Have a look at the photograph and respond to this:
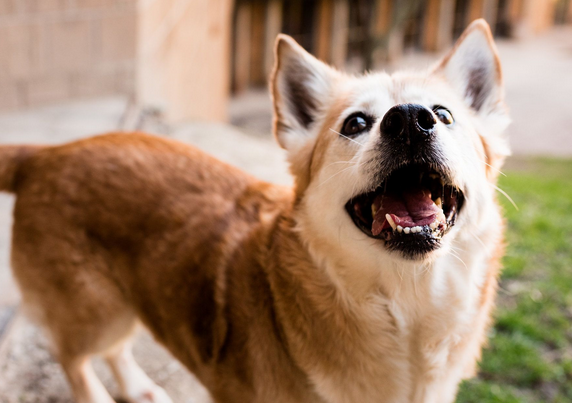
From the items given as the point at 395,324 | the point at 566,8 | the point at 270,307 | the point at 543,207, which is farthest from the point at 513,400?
the point at 566,8

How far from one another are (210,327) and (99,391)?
78 centimetres

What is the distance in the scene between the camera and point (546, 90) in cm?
1221

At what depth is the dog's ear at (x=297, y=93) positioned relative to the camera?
2473mm

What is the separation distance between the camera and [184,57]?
7.24 meters

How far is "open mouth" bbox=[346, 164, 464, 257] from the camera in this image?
1.96 meters

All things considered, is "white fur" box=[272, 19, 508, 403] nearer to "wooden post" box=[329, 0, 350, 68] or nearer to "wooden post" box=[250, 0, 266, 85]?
"wooden post" box=[250, 0, 266, 85]

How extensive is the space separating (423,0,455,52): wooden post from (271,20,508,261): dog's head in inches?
528

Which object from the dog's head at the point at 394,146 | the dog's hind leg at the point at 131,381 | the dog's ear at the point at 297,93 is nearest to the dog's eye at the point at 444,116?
the dog's head at the point at 394,146

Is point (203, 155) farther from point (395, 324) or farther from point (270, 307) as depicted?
point (395, 324)

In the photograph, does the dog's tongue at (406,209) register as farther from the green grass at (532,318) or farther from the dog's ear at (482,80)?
the green grass at (532,318)

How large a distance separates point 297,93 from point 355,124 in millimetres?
447

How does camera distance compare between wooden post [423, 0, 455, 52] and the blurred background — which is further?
wooden post [423, 0, 455, 52]

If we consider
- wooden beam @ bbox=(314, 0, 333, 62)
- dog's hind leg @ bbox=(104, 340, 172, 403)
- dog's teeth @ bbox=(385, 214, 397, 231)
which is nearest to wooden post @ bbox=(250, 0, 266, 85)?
wooden beam @ bbox=(314, 0, 333, 62)

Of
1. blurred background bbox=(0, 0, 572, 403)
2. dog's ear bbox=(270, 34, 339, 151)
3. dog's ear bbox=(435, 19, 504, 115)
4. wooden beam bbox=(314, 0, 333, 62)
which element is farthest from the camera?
wooden beam bbox=(314, 0, 333, 62)
